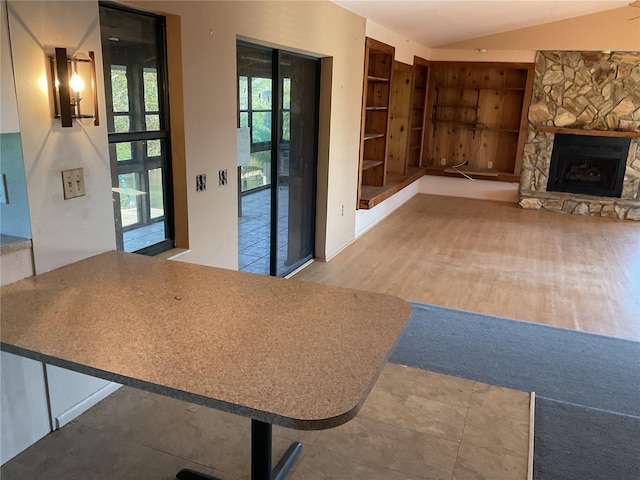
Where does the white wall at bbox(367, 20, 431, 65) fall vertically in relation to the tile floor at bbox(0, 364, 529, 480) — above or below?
above

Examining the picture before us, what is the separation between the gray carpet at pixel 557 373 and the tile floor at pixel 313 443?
6.1 inches

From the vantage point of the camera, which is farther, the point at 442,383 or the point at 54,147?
the point at 442,383

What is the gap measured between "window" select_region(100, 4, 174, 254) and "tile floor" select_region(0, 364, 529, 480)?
88cm

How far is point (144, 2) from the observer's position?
95.1 inches

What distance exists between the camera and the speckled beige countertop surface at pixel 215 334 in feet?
4.34

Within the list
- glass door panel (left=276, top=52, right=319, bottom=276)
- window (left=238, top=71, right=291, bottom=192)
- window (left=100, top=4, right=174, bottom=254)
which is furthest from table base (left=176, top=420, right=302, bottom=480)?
glass door panel (left=276, top=52, right=319, bottom=276)

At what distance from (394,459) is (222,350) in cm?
109

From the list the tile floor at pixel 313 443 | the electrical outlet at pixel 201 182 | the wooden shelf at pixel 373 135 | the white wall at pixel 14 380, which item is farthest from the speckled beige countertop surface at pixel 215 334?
the wooden shelf at pixel 373 135

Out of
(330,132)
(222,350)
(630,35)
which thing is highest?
(630,35)

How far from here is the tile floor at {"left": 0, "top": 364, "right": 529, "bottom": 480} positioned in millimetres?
2098

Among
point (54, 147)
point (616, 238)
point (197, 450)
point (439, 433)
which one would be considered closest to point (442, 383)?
point (439, 433)

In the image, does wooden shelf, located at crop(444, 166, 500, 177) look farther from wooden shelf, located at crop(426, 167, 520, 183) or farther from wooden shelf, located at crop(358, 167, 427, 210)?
wooden shelf, located at crop(358, 167, 427, 210)

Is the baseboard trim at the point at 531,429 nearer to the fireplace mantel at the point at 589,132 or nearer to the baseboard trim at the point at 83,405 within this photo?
the baseboard trim at the point at 83,405

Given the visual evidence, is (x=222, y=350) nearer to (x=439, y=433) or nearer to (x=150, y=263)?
(x=150, y=263)
